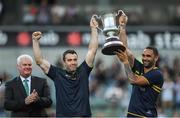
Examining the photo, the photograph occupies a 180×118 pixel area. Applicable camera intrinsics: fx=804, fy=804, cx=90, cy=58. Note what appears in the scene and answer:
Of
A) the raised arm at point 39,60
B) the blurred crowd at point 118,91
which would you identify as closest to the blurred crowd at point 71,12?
the blurred crowd at point 118,91

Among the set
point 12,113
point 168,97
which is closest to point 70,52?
point 12,113

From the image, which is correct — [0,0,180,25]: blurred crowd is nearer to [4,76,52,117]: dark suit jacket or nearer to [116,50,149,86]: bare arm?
[4,76,52,117]: dark suit jacket

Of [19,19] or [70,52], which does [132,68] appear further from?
[19,19]

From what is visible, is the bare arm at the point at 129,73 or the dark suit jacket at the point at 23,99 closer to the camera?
the bare arm at the point at 129,73

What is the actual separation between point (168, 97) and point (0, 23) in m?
6.25

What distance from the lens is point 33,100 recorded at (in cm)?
1165

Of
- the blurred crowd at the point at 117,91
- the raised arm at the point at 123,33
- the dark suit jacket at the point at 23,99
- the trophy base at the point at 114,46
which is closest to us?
the trophy base at the point at 114,46

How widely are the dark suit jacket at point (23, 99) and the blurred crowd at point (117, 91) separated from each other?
745 cm

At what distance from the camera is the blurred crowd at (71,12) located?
24609 mm

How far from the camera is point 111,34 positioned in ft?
39.0

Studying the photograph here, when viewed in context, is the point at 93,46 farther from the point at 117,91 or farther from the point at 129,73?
the point at 117,91

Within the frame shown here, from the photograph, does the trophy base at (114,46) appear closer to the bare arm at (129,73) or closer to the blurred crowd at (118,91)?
the bare arm at (129,73)

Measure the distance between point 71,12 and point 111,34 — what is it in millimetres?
13130

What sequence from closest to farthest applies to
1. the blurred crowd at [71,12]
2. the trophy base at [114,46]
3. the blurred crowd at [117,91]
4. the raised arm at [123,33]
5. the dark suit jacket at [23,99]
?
the trophy base at [114,46]
the dark suit jacket at [23,99]
the raised arm at [123,33]
the blurred crowd at [117,91]
the blurred crowd at [71,12]
